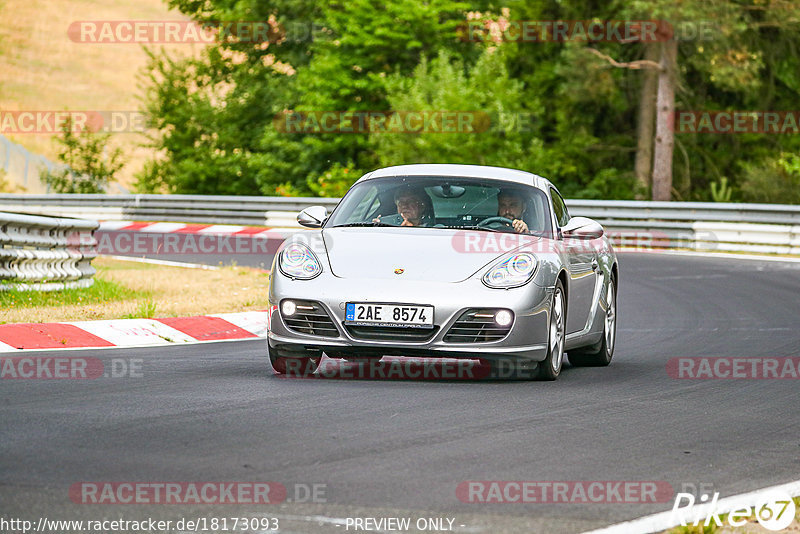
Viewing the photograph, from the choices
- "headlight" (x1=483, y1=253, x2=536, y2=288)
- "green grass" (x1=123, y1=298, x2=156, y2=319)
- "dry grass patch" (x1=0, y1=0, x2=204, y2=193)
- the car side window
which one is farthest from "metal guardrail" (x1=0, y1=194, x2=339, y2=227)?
"dry grass patch" (x1=0, y1=0, x2=204, y2=193)

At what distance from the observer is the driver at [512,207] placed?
33.6 ft

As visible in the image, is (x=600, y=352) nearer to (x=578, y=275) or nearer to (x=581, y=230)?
(x=578, y=275)

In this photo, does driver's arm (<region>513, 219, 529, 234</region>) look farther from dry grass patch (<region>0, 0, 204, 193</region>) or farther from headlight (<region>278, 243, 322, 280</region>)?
dry grass patch (<region>0, 0, 204, 193</region>)

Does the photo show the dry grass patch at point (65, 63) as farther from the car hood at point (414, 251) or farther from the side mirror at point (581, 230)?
the car hood at point (414, 251)

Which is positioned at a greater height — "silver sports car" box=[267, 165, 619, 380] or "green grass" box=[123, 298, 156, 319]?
"silver sports car" box=[267, 165, 619, 380]

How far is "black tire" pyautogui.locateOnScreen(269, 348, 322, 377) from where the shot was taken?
9.51m

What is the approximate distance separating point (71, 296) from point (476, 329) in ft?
23.0

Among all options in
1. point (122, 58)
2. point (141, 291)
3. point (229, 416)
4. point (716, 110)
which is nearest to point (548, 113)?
point (716, 110)

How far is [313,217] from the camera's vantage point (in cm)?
1014

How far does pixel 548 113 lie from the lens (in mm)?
46531

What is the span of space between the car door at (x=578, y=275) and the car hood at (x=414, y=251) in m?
0.51

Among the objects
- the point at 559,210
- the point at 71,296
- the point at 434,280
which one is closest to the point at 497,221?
the point at 559,210

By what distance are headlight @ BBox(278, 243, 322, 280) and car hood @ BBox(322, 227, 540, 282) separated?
0.12m

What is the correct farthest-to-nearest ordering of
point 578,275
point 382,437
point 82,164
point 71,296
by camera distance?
point 82,164
point 71,296
point 578,275
point 382,437
